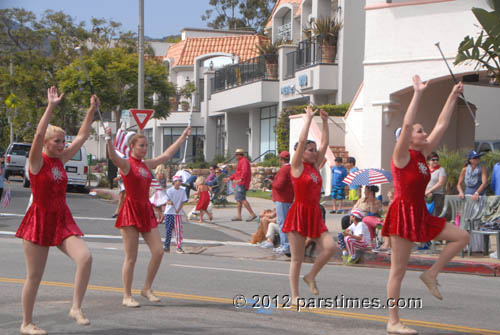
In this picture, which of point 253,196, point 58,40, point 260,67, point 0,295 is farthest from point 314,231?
point 58,40

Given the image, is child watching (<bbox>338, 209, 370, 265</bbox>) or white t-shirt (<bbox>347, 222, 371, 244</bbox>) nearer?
child watching (<bbox>338, 209, 370, 265</bbox>)

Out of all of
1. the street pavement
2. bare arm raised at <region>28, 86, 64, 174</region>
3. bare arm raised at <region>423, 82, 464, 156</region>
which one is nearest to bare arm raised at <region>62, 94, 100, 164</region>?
bare arm raised at <region>28, 86, 64, 174</region>

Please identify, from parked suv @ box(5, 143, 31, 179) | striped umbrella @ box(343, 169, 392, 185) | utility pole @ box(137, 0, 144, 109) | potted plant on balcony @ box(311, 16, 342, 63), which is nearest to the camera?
striped umbrella @ box(343, 169, 392, 185)

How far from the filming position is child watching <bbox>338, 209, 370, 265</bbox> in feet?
41.4

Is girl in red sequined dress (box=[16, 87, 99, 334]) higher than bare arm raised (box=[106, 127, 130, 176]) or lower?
lower

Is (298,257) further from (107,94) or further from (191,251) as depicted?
(107,94)

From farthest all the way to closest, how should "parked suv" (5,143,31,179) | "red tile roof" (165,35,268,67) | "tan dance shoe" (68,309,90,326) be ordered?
"red tile roof" (165,35,268,67), "parked suv" (5,143,31,179), "tan dance shoe" (68,309,90,326)

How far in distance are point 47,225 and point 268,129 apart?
1298 inches

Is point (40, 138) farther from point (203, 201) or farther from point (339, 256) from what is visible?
point (203, 201)

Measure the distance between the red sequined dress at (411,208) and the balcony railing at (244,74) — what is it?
3031 centimetres

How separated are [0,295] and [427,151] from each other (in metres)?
5.28

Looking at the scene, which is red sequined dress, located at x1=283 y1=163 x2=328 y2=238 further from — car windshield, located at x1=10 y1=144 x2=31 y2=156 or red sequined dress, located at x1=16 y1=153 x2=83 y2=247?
car windshield, located at x1=10 y1=144 x2=31 y2=156

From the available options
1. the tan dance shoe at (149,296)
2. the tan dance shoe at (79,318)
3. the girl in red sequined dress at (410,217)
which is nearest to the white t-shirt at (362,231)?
the tan dance shoe at (149,296)

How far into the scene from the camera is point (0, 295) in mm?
8539
